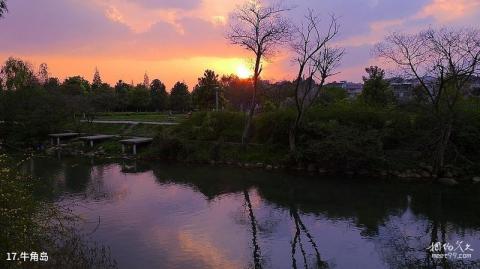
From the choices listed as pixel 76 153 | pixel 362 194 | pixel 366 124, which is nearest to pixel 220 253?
pixel 362 194

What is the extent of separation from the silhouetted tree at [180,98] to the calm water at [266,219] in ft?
151

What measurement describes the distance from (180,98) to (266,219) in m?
57.2

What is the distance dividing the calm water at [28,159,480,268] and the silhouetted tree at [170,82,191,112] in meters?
46.1

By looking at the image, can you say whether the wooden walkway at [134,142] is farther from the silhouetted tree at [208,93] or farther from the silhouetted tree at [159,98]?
the silhouetted tree at [159,98]

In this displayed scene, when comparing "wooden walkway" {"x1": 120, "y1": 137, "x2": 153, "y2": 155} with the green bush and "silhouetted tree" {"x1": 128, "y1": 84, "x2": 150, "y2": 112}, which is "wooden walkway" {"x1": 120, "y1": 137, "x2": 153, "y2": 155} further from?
"silhouetted tree" {"x1": 128, "y1": 84, "x2": 150, "y2": 112}

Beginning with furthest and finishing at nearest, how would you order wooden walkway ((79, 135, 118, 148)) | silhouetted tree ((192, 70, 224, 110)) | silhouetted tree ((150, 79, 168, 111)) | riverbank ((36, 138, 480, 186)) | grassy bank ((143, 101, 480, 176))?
1. silhouetted tree ((150, 79, 168, 111))
2. silhouetted tree ((192, 70, 224, 110))
3. wooden walkway ((79, 135, 118, 148))
4. grassy bank ((143, 101, 480, 176))
5. riverbank ((36, 138, 480, 186))

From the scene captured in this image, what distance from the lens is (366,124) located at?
29.6 m

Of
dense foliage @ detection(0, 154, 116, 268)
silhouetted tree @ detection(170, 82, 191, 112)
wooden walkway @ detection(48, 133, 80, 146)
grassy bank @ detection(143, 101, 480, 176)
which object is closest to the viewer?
dense foliage @ detection(0, 154, 116, 268)

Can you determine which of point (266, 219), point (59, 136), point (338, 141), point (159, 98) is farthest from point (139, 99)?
point (266, 219)

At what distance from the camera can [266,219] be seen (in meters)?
18.1

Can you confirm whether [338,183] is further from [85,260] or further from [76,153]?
[76,153]

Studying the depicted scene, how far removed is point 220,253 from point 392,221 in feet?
24.7

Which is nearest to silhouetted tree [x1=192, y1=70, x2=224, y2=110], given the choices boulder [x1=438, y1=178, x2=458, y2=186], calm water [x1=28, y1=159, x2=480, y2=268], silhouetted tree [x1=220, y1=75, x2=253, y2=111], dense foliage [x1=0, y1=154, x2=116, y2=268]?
silhouetted tree [x1=220, y1=75, x2=253, y2=111]

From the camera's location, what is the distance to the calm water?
1353 centimetres
